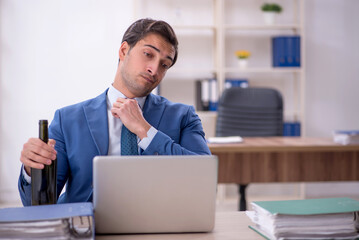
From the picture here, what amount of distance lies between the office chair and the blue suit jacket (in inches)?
63.9

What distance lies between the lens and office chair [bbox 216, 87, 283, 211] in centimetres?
329

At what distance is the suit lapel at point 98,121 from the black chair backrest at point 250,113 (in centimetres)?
178

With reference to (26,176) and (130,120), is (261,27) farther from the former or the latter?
(26,176)

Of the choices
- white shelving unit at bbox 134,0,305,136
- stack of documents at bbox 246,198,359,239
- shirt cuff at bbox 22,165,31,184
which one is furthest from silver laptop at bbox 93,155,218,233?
white shelving unit at bbox 134,0,305,136

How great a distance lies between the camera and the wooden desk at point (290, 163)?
2.69m

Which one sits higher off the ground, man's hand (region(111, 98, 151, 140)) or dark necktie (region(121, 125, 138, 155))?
man's hand (region(111, 98, 151, 140))

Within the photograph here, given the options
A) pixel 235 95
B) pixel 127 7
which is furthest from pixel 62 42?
pixel 235 95

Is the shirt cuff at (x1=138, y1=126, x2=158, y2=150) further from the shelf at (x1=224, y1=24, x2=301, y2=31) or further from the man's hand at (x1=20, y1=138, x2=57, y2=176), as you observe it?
the shelf at (x1=224, y1=24, x2=301, y2=31)

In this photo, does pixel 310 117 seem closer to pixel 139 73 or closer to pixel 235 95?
pixel 235 95

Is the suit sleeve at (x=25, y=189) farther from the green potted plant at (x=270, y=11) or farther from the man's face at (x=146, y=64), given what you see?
the green potted plant at (x=270, y=11)

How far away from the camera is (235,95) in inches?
130

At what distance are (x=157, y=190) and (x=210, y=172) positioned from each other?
13 centimetres

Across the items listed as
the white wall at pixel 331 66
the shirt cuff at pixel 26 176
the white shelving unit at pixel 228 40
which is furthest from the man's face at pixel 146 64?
the white wall at pixel 331 66

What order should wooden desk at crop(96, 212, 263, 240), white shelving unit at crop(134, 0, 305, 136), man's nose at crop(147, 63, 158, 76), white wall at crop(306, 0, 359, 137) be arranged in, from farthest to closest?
white wall at crop(306, 0, 359, 137)
white shelving unit at crop(134, 0, 305, 136)
man's nose at crop(147, 63, 158, 76)
wooden desk at crop(96, 212, 263, 240)
